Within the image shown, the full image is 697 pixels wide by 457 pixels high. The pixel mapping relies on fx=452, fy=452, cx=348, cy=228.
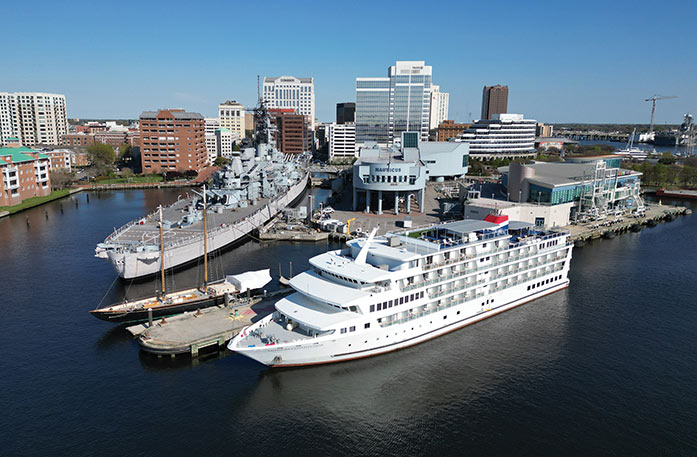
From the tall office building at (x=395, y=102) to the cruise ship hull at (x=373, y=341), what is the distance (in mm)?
121100

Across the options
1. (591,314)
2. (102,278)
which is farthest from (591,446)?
(102,278)

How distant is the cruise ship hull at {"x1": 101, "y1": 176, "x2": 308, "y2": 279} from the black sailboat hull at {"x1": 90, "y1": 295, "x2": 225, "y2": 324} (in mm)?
9883

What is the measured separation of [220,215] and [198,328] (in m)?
32.6

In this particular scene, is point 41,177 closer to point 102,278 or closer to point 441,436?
point 102,278

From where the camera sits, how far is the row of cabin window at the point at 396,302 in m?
30.3

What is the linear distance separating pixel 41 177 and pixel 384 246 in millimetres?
88437

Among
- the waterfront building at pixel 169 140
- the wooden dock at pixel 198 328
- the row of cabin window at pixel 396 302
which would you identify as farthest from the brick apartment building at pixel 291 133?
the row of cabin window at pixel 396 302

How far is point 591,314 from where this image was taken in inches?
1548

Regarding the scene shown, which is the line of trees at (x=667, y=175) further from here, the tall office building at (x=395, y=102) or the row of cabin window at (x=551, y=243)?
the row of cabin window at (x=551, y=243)

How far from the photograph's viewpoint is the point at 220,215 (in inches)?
2505

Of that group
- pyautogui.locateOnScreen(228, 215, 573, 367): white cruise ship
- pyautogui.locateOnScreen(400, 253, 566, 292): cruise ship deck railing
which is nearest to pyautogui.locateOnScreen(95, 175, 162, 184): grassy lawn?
pyautogui.locateOnScreen(228, 215, 573, 367): white cruise ship

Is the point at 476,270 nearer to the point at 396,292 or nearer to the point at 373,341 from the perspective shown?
the point at 396,292

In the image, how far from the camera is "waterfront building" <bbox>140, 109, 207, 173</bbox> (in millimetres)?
117688

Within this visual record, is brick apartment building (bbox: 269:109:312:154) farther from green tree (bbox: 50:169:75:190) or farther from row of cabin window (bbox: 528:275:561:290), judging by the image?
row of cabin window (bbox: 528:275:561:290)
